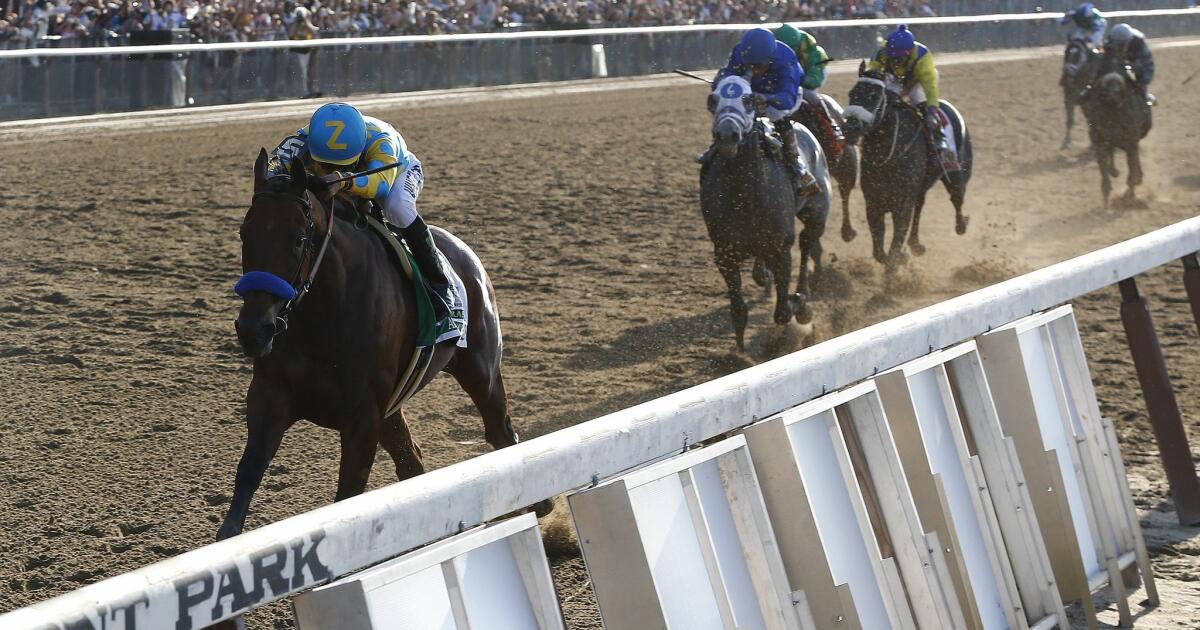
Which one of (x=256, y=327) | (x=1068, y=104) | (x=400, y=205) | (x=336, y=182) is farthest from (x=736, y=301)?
(x=1068, y=104)

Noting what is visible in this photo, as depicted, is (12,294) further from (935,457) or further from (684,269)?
(935,457)

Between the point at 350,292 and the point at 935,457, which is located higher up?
the point at 350,292

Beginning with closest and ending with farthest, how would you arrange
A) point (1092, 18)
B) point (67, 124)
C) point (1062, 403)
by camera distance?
1. point (1062, 403)
2. point (67, 124)
3. point (1092, 18)

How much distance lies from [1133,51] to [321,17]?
10.7 m

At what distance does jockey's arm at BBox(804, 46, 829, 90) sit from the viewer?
36.0 feet

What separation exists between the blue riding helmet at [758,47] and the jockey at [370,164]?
426 centimetres

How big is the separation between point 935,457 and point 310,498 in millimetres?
3162

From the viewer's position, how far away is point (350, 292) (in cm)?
470

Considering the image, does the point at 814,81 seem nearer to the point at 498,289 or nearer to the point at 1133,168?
the point at 498,289

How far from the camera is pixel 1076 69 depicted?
17.4 metres

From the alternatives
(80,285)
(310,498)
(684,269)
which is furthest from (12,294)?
(684,269)

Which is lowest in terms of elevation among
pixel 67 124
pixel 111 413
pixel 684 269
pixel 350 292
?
pixel 684 269

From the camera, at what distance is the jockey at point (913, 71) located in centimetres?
1130

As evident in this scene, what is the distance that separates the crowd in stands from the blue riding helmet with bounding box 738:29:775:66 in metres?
9.67
